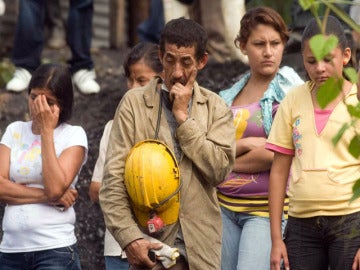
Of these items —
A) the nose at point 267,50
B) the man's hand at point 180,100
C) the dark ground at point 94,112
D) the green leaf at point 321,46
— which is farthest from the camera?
the dark ground at point 94,112

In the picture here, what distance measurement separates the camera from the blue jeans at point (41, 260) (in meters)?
6.16

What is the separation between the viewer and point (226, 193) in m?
6.42

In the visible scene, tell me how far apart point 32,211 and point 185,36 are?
4.74ft

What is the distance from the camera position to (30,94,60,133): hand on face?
20.4 feet

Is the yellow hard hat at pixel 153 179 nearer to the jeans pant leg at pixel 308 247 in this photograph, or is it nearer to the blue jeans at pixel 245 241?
the jeans pant leg at pixel 308 247

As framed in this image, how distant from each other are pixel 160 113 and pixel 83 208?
3004mm

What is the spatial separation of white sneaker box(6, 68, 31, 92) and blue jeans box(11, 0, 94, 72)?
5 centimetres

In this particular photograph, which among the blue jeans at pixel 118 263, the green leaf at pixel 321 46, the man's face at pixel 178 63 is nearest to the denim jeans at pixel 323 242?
the man's face at pixel 178 63

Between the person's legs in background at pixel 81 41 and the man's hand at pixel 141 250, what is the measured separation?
482 centimetres

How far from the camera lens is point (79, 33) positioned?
9.91m

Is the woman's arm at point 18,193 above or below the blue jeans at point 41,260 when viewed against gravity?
above

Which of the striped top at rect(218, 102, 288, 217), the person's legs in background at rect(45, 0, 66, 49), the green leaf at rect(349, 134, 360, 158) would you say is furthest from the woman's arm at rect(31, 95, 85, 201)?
the person's legs in background at rect(45, 0, 66, 49)

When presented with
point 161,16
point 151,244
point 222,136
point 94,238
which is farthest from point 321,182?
point 161,16

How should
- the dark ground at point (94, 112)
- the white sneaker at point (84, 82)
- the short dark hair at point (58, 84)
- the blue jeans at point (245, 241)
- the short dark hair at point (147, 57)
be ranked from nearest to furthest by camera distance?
the blue jeans at point (245, 241)
the short dark hair at point (58, 84)
the short dark hair at point (147, 57)
the dark ground at point (94, 112)
the white sneaker at point (84, 82)
